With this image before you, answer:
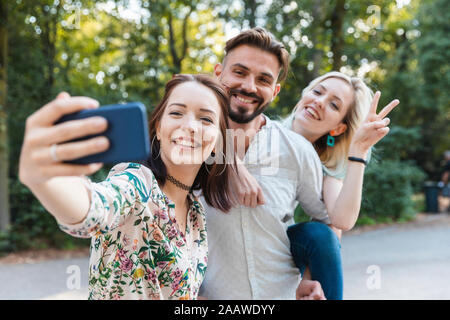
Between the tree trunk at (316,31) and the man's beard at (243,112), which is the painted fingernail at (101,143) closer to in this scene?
the man's beard at (243,112)

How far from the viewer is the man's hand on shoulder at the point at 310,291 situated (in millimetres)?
1792

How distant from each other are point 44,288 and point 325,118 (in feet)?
15.5

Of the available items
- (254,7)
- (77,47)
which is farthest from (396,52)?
(77,47)

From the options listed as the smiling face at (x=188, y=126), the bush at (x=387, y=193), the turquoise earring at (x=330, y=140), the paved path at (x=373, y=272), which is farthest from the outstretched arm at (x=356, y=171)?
the bush at (x=387, y=193)

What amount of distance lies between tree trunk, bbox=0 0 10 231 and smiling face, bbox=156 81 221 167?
6556mm

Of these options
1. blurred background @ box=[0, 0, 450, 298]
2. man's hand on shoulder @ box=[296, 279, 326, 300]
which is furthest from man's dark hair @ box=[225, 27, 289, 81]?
blurred background @ box=[0, 0, 450, 298]

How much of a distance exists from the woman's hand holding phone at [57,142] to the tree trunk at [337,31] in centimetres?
600

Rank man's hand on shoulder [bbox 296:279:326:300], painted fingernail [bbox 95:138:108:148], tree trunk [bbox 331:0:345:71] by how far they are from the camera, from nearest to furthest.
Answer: painted fingernail [bbox 95:138:108:148]
man's hand on shoulder [bbox 296:279:326:300]
tree trunk [bbox 331:0:345:71]

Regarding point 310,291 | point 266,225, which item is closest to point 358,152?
point 266,225

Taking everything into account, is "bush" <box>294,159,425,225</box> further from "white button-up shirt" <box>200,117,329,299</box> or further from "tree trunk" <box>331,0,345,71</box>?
"white button-up shirt" <box>200,117,329,299</box>

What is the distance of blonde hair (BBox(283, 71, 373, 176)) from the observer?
2.28m
